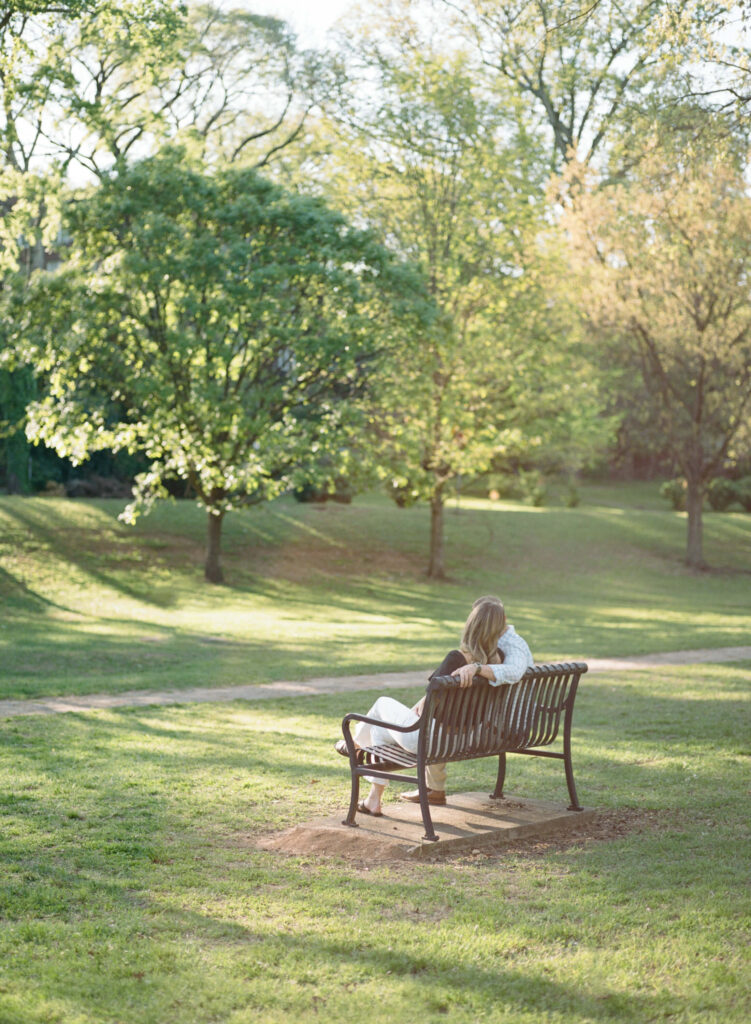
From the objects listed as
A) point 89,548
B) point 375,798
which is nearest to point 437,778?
point 375,798

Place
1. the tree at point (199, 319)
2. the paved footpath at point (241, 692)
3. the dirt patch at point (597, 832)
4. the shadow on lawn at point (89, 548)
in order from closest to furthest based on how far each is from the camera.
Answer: the dirt patch at point (597, 832) < the paved footpath at point (241, 692) < the tree at point (199, 319) < the shadow on lawn at point (89, 548)

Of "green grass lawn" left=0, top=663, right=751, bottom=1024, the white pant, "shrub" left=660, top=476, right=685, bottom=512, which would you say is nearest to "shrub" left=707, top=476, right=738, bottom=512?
"shrub" left=660, top=476, right=685, bottom=512

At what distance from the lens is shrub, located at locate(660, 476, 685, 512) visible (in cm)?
4103

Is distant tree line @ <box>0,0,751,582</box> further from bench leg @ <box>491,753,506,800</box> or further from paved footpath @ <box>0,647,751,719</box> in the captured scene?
bench leg @ <box>491,753,506,800</box>

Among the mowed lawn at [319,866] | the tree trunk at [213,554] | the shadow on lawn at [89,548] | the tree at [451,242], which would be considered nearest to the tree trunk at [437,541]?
the tree at [451,242]

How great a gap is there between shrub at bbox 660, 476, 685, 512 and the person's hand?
35944 millimetres

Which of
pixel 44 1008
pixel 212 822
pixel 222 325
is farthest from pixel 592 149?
pixel 44 1008

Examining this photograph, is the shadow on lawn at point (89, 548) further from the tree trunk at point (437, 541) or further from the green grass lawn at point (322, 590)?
the tree trunk at point (437, 541)

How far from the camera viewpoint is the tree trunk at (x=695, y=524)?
29.9 m

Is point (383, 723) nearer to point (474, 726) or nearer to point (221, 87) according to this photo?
point (474, 726)

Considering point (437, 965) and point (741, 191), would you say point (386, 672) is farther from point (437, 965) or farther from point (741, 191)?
point (741, 191)

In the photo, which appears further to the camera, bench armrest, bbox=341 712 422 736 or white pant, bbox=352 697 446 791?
white pant, bbox=352 697 446 791

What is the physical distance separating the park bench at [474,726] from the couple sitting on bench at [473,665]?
2.3 inches

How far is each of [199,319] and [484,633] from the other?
16.4m
